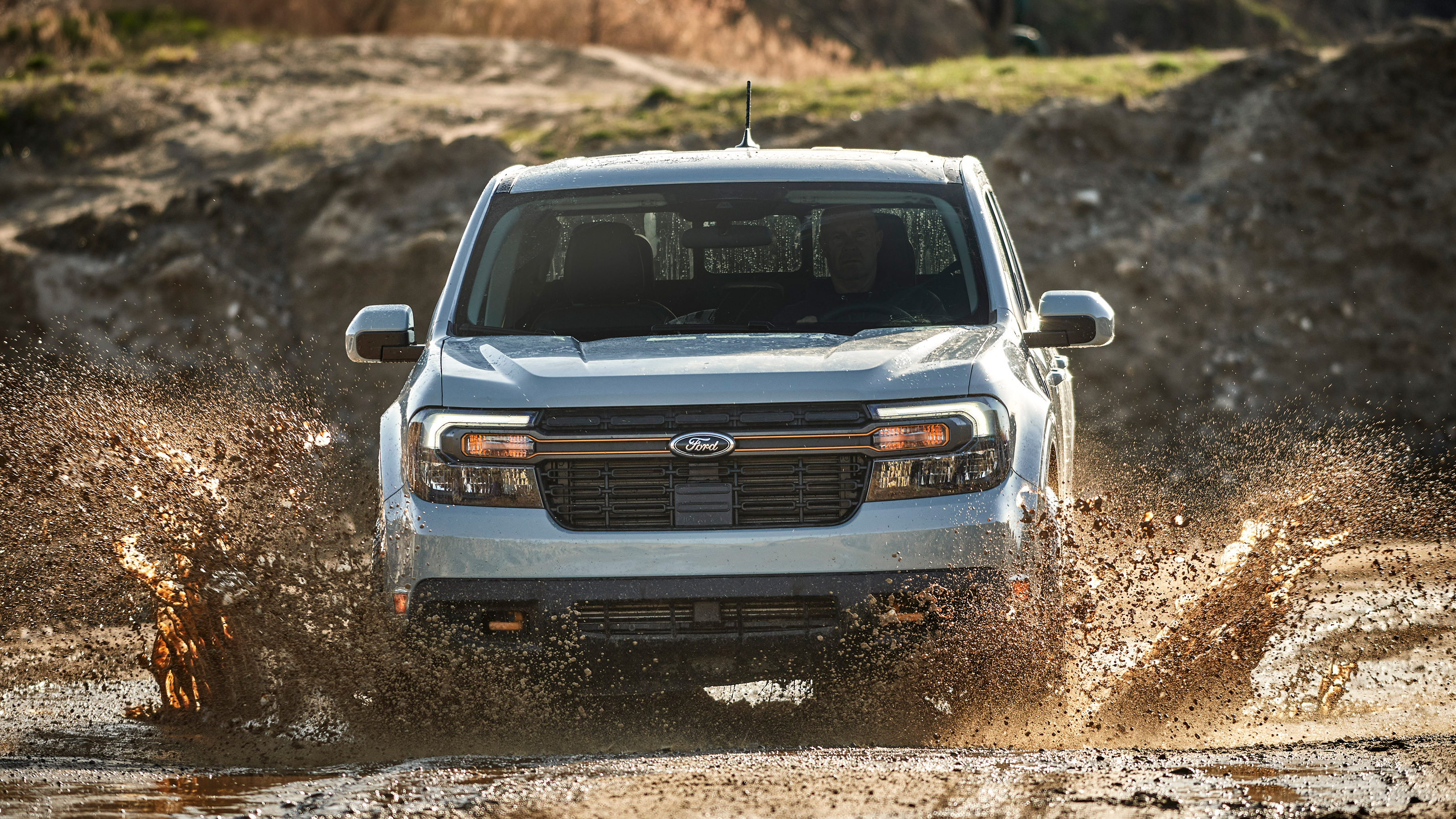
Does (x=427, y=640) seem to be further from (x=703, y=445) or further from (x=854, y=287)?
(x=854, y=287)

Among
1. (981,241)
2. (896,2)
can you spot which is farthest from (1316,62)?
(896,2)

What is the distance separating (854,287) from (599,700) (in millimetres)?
1818

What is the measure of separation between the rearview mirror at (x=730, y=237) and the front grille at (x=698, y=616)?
5.93ft

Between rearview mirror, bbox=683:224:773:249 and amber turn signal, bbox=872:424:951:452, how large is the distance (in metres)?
1.58

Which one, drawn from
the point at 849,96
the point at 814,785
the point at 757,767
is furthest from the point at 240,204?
the point at 814,785

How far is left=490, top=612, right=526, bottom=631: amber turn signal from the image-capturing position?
4.59 metres

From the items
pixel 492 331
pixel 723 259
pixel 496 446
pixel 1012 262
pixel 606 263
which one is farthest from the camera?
pixel 1012 262

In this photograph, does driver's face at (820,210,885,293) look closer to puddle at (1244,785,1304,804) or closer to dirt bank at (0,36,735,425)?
puddle at (1244,785,1304,804)

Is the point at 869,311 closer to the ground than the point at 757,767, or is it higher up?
higher up

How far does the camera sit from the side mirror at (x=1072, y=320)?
5609mm

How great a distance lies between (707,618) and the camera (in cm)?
456

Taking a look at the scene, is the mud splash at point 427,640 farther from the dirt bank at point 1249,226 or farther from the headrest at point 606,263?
the dirt bank at point 1249,226

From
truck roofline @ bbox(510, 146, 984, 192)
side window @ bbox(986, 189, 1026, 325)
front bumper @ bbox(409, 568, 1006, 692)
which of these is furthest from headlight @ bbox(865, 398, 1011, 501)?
truck roofline @ bbox(510, 146, 984, 192)

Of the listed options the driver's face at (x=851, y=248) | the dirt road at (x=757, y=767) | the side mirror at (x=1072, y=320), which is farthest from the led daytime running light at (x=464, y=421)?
the side mirror at (x=1072, y=320)
